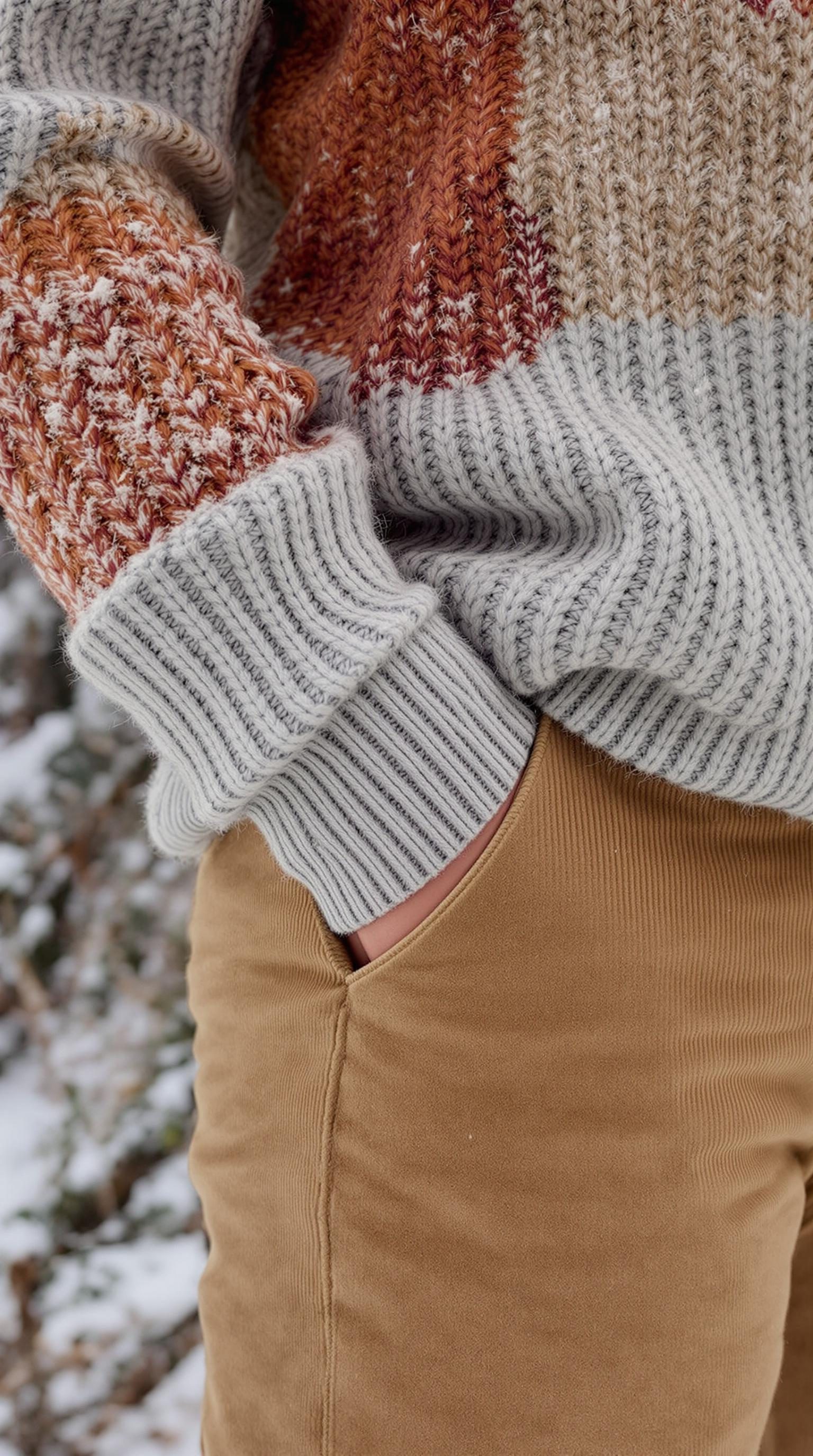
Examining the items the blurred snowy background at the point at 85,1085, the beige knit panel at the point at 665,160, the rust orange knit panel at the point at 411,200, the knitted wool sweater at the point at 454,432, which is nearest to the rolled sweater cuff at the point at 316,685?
the knitted wool sweater at the point at 454,432

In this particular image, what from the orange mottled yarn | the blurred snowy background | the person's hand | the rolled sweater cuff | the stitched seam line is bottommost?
the blurred snowy background

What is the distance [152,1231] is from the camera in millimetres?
1849

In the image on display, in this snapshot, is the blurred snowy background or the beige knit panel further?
the blurred snowy background

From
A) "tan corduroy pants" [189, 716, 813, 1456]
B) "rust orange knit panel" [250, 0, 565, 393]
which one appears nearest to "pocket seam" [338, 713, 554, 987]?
"tan corduroy pants" [189, 716, 813, 1456]

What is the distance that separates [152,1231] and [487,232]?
1.74m

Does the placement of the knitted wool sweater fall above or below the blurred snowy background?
above

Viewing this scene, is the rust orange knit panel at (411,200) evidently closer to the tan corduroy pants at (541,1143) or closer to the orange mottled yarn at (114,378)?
the orange mottled yarn at (114,378)

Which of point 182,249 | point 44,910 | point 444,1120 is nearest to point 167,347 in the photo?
point 182,249

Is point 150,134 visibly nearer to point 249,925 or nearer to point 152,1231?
point 249,925

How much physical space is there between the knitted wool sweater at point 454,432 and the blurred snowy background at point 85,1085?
1.04 m

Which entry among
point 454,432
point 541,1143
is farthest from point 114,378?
point 541,1143

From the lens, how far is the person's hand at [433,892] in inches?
28.9

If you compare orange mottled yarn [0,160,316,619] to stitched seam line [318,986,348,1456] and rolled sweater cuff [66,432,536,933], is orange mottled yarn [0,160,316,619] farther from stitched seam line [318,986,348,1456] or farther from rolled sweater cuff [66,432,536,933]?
stitched seam line [318,986,348,1456]

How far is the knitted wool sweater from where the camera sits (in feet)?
2.25
